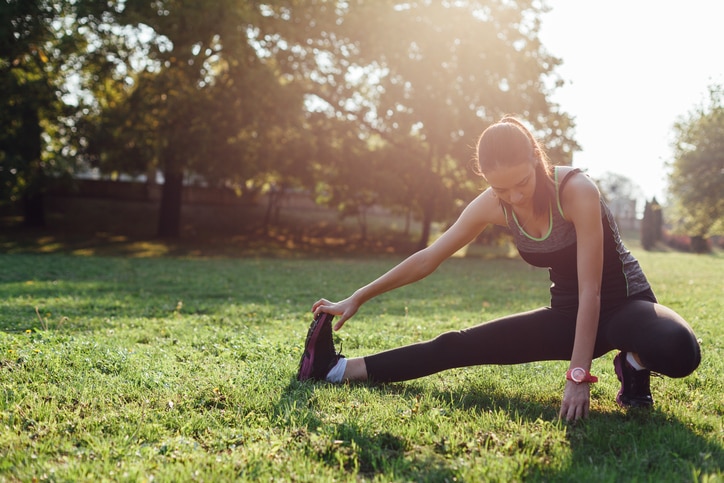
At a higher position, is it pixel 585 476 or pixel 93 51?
pixel 93 51

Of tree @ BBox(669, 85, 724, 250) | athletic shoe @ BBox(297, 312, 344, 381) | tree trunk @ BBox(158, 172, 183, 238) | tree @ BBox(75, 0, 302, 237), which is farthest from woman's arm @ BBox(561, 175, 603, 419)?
tree @ BBox(669, 85, 724, 250)

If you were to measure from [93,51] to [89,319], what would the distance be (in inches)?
816

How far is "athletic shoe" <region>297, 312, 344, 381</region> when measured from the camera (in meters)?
4.38

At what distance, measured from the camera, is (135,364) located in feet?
16.0

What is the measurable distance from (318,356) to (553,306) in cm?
165

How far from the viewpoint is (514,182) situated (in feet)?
11.4

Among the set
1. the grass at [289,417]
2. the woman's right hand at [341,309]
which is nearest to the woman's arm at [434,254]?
the woman's right hand at [341,309]

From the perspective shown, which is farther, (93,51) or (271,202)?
(271,202)

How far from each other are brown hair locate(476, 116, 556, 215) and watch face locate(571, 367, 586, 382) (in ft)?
3.25

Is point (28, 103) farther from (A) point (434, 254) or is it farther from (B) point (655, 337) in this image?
(B) point (655, 337)

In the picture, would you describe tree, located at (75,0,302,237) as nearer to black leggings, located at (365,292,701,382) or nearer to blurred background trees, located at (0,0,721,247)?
blurred background trees, located at (0,0,721,247)

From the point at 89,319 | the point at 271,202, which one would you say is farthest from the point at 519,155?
the point at 271,202

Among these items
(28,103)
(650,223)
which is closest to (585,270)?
(28,103)

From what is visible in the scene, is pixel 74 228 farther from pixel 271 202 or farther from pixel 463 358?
pixel 463 358
